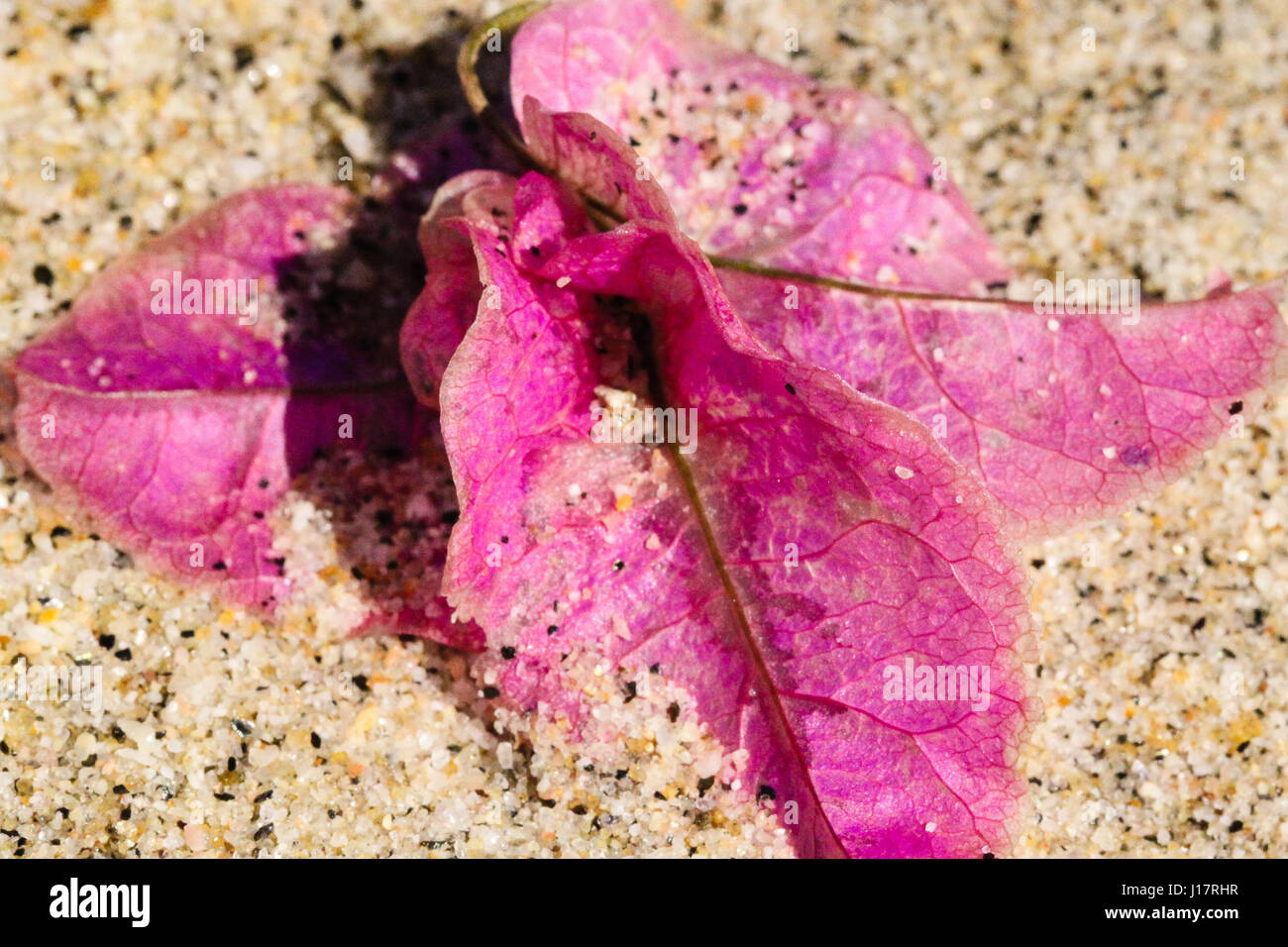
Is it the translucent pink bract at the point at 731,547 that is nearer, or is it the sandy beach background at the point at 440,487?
the translucent pink bract at the point at 731,547

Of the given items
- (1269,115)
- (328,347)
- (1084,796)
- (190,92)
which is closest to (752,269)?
(328,347)

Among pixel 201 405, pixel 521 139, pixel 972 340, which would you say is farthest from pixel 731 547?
pixel 201 405

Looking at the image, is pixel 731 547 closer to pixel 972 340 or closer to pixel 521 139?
pixel 972 340

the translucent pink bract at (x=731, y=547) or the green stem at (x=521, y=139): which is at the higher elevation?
the green stem at (x=521, y=139)

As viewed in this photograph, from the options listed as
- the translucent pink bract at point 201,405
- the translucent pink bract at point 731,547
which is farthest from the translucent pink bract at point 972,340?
the translucent pink bract at point 201,405

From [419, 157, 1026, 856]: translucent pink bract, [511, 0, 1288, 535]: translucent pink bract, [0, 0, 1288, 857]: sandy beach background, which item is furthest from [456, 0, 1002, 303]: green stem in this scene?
[0, 0, 1288, 857]: sandy beach background

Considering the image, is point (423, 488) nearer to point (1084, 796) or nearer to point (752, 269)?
point (752, 269)

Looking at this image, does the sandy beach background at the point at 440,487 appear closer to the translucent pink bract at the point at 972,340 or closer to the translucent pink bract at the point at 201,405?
the translucent pink bract at the point at 201,405
